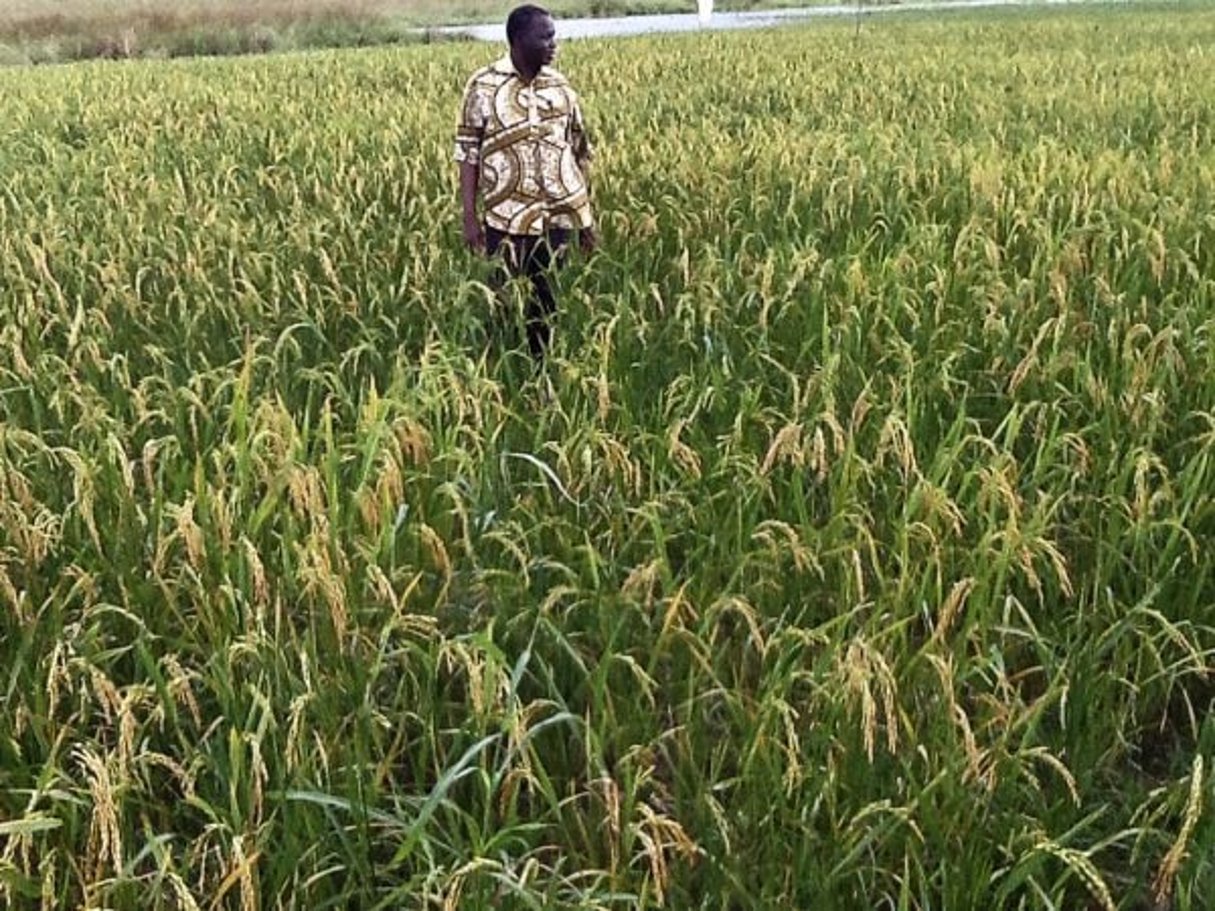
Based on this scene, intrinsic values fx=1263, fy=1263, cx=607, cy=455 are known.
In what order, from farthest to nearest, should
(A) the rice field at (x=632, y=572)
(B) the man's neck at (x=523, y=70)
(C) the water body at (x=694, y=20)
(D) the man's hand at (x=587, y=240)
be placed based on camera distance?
(C) the water body at (x=694, y=20), (D) the man's hand at (x=587, y=240), (B) the man's neck at (x=523, y=70), (A) the rice field at (x=632, y=572)

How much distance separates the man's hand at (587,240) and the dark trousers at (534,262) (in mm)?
66

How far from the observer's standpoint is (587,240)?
4.43 meters

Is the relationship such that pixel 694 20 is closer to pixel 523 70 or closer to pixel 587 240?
pixel 587 240

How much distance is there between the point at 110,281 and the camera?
443 centimetres

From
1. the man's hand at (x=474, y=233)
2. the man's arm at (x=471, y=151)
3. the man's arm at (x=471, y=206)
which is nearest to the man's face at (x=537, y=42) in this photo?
the man's arm at (x=471, y=151)

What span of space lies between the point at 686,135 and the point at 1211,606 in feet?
18.0

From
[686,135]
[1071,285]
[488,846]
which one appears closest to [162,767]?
[488,846]

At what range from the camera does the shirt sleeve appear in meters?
4.09

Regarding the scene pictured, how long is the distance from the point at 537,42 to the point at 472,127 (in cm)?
39

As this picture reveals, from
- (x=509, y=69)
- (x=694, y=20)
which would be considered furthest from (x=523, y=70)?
(x=694, y=20)

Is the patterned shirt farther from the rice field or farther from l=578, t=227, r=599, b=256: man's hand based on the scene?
the rice field

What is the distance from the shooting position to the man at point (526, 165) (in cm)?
406

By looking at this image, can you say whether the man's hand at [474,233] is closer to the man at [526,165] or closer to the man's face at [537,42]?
the man at [526,165]

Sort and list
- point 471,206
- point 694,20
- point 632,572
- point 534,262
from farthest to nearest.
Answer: point 694,20 → point 534,262 → point 471,206 → point 632,572
